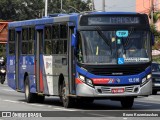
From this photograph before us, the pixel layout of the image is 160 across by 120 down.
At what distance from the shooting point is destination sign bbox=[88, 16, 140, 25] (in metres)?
20.2

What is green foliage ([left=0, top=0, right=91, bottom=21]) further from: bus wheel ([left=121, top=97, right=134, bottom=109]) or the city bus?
the city bus

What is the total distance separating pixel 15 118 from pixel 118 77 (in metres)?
4.04

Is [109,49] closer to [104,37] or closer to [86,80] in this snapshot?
[104,37]

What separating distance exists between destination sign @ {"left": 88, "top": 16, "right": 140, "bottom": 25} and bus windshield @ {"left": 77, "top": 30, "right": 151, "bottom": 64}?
1.00ft

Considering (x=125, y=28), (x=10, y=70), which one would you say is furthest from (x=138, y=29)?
(x=10, y=70)

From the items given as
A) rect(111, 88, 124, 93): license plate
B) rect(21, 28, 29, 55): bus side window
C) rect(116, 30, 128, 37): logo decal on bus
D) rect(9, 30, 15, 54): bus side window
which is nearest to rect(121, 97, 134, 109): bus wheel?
rect(111, 88, 124, 93): license plate

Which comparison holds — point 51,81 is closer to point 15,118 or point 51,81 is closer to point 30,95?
point 30,95

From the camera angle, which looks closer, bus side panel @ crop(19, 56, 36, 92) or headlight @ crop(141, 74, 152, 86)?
headlight @ crop(141, 74, 152, 86)

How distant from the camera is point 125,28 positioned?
20250mm

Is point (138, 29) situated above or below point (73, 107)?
above

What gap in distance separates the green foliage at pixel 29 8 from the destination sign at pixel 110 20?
91.5 metres

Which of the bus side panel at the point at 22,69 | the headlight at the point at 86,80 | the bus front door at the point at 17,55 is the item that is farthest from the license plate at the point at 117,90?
the bus front door at the point at 17,55

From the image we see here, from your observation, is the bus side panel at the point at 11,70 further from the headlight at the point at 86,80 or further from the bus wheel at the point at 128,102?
the headlight at the point at 86,80

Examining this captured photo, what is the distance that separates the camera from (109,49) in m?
19.9
